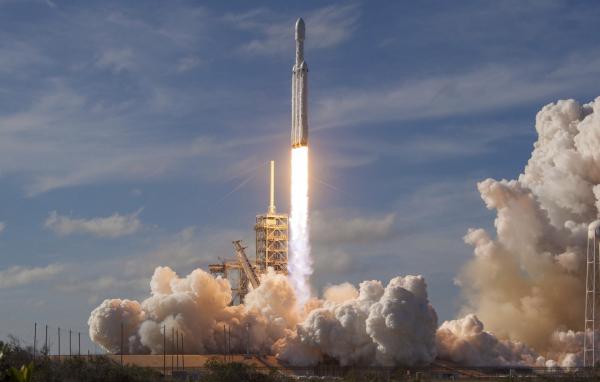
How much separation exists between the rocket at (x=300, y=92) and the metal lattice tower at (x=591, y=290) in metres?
25.7

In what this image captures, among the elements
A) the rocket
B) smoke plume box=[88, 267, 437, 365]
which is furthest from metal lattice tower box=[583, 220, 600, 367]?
the rocket

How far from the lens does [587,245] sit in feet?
342

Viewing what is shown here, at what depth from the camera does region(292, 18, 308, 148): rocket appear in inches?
3809

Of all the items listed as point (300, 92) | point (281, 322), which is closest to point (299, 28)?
point (300, 92)

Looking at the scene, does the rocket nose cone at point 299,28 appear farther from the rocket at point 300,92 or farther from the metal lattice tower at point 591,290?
the metal lattice tower at point 591,290

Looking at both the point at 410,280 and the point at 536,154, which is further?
the point at 536,154

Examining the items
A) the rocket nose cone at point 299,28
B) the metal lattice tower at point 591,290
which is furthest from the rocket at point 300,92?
the metal lattice tower at point 591,290

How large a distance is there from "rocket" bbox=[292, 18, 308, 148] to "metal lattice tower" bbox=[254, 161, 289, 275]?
Result: 15.8 meters

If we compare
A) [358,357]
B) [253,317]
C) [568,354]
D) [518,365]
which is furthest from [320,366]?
[568,354]

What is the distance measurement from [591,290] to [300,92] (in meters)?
31.7

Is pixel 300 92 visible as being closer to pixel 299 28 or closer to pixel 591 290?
pixel 299 28

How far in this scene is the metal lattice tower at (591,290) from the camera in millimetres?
96500

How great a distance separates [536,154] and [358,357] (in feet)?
113

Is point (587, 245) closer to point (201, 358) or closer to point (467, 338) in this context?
point (467, 338)
